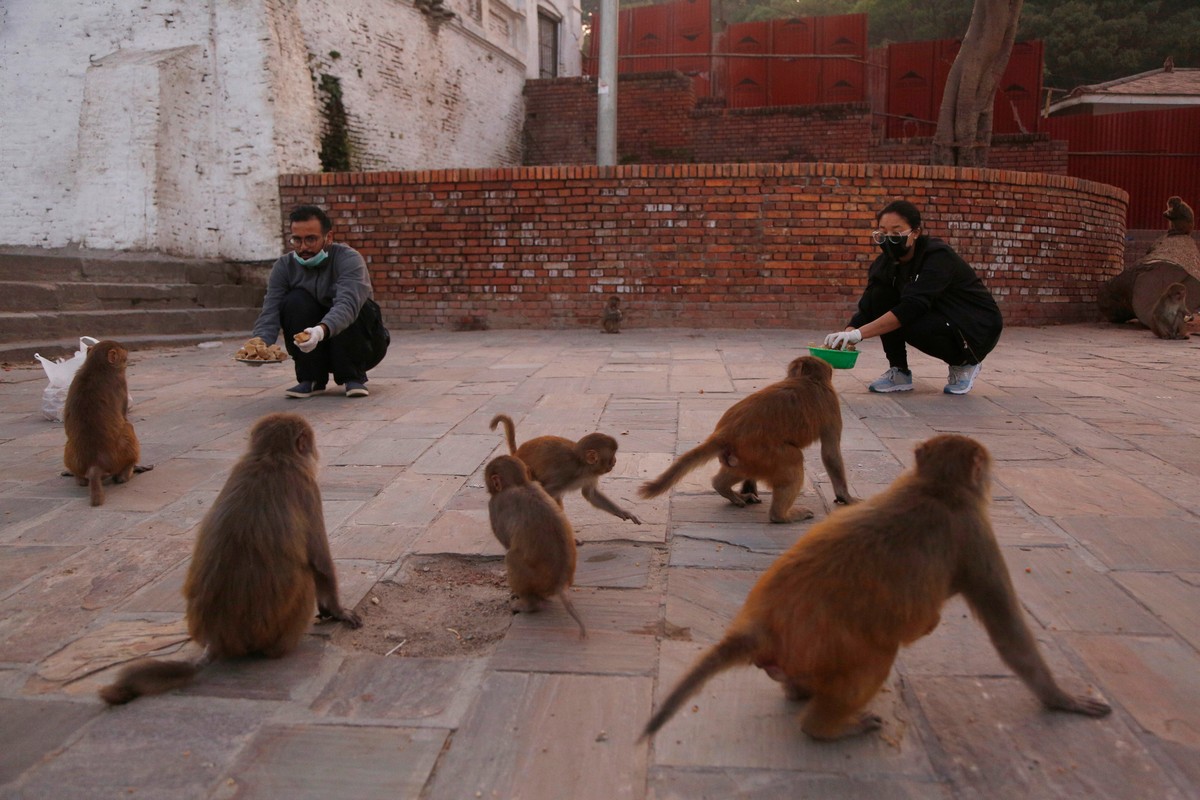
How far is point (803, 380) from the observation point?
3.77 m

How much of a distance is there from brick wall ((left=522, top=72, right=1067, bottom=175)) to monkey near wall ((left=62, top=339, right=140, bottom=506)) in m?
15.9

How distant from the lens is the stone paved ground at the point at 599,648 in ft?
6.70

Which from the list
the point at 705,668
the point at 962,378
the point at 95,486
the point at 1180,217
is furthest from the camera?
the point at 1180,217

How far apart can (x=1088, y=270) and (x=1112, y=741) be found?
41.1 ft

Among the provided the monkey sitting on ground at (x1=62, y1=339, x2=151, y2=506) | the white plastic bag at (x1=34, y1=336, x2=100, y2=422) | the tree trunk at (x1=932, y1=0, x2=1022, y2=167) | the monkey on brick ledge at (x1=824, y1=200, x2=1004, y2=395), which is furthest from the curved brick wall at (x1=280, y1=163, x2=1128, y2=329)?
the monkey sitting on ground at (x1=62, y1=339, x2=151, y2=506)

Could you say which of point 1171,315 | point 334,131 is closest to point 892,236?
point 1171,315

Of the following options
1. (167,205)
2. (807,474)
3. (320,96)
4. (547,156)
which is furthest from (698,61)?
(807,474)

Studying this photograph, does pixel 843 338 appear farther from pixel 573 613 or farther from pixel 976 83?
pixel 976 83

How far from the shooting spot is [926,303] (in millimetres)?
6457

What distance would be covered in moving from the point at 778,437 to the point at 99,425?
336 cm

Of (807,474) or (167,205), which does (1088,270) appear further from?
(167,205)

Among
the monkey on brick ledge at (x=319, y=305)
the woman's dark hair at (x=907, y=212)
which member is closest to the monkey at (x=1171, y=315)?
the woman's dark hair at (x=907, y=212)

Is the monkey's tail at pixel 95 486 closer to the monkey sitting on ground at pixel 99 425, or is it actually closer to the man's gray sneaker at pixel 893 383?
the monkey sitting on ground at pixel 99 425

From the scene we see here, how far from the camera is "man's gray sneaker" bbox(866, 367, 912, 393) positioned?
6895mm
